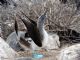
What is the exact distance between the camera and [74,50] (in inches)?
152

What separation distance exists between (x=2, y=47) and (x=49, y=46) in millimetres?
1644

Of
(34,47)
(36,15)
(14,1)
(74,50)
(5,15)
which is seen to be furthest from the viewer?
(14,1)

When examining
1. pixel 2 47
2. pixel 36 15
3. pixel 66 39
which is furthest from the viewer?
pixel 36 15

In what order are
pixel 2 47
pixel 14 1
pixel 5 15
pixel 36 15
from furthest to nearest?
pixel 14 1 < pixel 5 15 < pixel 36 15 < pixel 2 47

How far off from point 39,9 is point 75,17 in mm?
931

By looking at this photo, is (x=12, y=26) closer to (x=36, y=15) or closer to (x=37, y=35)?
(x=36, y=15)

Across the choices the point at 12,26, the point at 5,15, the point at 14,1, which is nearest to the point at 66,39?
the point at 12,26

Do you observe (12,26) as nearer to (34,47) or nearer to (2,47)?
(34,47)

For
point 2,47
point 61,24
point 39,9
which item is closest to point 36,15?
point 39,9

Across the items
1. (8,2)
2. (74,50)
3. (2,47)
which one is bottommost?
(8,2)

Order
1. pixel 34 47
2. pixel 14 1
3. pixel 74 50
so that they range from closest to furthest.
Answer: pixel 74 50 → pixel 34 47 → pixel 14 1

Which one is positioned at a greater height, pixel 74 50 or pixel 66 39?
pixel 74 50

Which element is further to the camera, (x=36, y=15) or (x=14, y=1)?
(x=14, y=1)

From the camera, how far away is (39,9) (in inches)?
309
